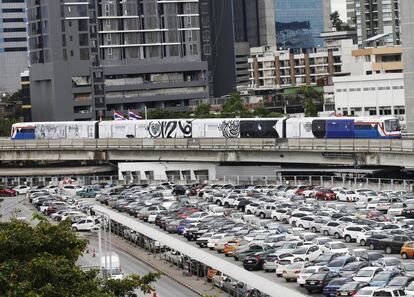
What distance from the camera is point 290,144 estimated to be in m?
88.5

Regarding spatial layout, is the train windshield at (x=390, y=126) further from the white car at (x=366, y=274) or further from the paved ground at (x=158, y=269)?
the white car at (x=366, y=274)

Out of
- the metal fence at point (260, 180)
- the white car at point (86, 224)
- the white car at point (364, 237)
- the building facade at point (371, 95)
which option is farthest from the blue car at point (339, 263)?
the building facade at point (371, 95)

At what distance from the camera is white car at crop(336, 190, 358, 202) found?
70.6m

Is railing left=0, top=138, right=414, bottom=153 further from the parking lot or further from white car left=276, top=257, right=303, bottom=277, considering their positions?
white car left=276, top=257, right=303, bottom=277

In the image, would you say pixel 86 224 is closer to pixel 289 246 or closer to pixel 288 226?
pixel 288 226

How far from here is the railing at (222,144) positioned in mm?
81250

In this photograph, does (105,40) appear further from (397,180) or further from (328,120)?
(397,180)

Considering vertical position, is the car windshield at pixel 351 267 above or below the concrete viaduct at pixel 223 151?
below

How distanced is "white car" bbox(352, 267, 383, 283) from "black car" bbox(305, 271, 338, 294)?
3.31ft

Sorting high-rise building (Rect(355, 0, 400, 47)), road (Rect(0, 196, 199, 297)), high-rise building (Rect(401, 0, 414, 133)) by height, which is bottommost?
road (Rect(0, 196, 199, 297))

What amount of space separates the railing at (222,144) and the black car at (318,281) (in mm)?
36279

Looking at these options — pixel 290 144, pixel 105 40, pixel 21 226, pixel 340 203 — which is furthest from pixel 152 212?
pixel 105 40

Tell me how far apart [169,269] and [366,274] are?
37.6ft

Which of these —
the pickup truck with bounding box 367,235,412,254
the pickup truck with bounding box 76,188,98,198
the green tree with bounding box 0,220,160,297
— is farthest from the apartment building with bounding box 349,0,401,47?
the green tree with bounding box 0,220,160,297
